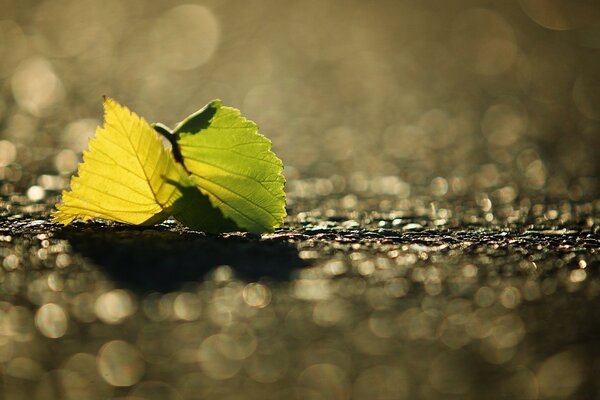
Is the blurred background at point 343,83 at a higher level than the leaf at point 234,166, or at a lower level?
higher

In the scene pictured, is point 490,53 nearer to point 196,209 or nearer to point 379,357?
point 196,209

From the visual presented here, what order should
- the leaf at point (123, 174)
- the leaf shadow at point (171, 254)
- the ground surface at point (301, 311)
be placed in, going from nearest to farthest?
the ground surface at point (301, 311) < the leaf shadow at point (171, 254) < the leaf at point (123, 174)

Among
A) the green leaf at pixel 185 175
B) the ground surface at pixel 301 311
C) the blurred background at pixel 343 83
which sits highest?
the blurred background at pixel 343 83

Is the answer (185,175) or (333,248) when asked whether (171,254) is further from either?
(333,248)

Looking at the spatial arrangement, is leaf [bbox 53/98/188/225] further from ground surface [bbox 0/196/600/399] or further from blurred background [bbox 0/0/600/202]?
blurred background [bbox 0/0/600/202]

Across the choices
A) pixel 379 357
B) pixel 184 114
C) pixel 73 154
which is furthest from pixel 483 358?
pixel 184 114

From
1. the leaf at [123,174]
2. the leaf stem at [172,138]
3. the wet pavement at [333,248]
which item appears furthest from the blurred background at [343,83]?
the leaf stem at [172,138]

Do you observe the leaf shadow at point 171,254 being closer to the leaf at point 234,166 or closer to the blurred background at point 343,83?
the leaf at point 234,166
